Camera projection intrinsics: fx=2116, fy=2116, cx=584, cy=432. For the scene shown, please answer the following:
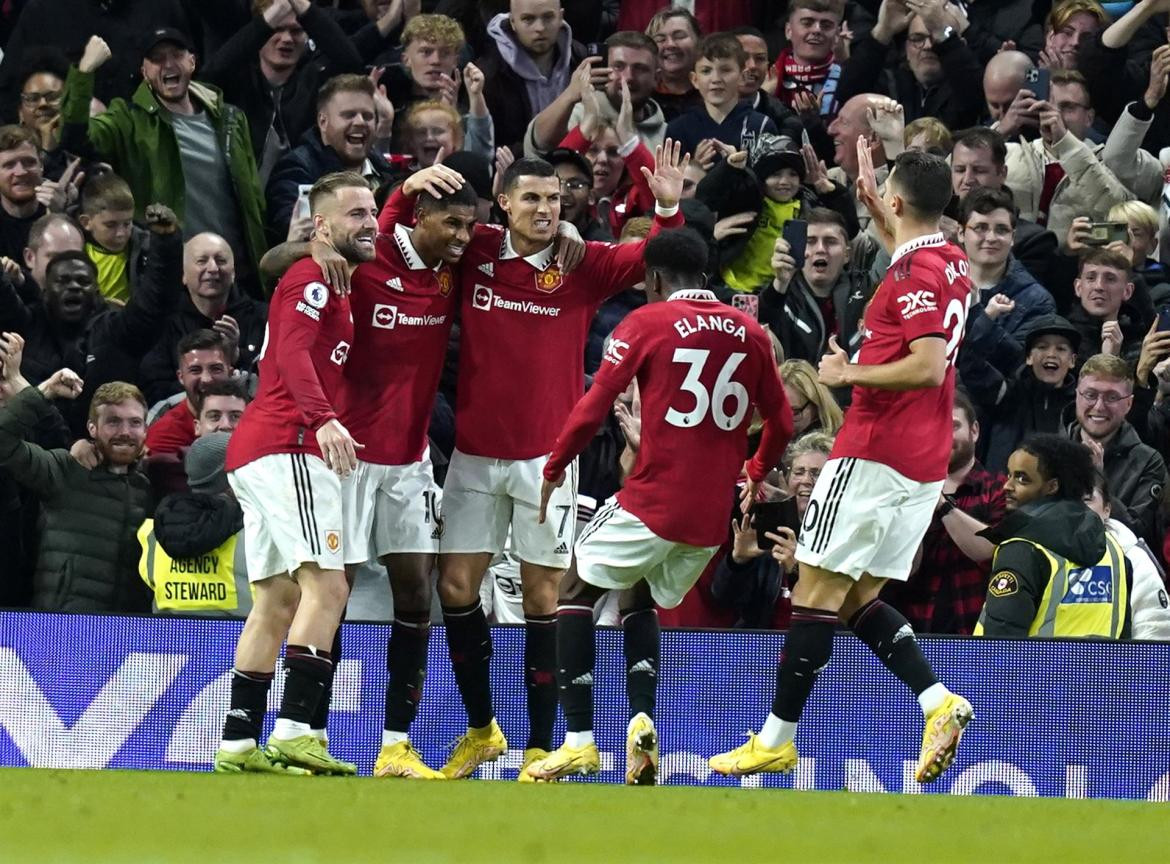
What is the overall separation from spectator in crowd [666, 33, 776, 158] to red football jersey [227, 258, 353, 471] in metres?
4.66

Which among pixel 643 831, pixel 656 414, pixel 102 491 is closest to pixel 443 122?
pixel 102 491

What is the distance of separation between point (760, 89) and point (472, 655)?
220 inches

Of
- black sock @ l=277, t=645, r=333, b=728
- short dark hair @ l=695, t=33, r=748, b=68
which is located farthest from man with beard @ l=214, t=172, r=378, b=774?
short dark hair @ l=695, t=33, r=748, b=68

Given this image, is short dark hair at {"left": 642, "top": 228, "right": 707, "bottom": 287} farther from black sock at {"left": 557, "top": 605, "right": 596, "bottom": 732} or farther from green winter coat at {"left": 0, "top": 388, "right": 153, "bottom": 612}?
green winter coat at {"left": 0, "top": 388, "right": 153, "bottom": 612}

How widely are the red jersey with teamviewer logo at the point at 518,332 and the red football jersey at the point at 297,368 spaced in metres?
0.57

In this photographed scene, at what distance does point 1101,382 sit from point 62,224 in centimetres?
563

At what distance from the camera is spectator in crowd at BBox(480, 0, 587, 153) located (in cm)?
1362

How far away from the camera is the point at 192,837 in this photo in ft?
21.5

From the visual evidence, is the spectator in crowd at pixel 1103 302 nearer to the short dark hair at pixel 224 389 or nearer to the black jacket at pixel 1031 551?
the black jacket at pixel 1031 551

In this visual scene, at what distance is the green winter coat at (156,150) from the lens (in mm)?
12547

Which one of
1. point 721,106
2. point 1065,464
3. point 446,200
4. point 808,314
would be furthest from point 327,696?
point 721,106

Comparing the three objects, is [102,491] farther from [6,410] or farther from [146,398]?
[146,398]

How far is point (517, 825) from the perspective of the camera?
269 inches

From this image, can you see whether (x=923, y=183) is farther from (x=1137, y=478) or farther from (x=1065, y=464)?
(x=1137, y=478)
